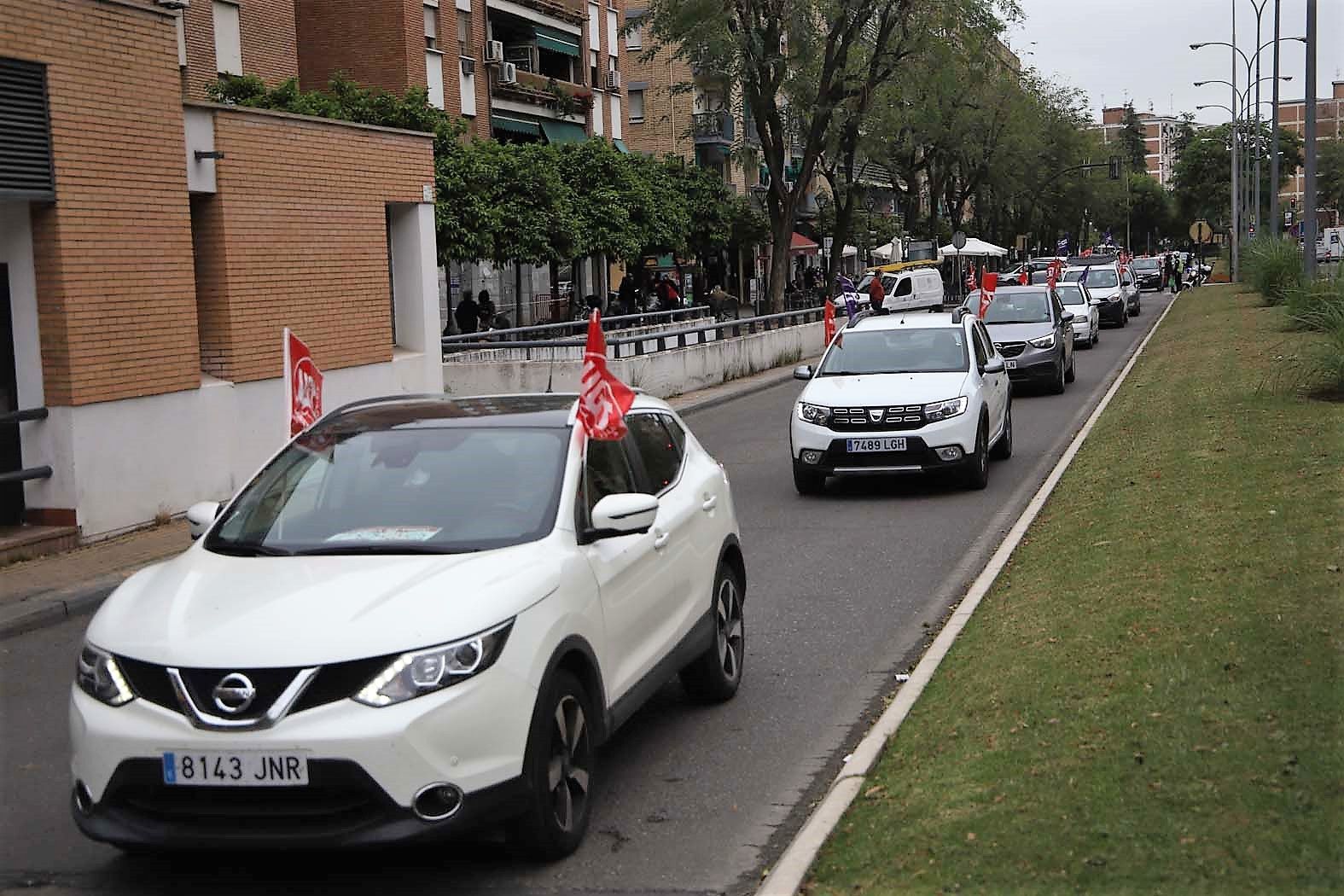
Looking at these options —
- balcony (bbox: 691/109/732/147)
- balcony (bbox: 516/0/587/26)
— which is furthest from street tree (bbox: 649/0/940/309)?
balcony (bbox: 691/109/732/147)

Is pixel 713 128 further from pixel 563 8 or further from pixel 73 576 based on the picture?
Result: pixel 73 576

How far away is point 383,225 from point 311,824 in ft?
47.9

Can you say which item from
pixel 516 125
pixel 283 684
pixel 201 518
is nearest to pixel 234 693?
pixel 283 684

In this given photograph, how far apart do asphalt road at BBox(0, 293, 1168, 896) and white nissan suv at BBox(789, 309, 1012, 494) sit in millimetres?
738

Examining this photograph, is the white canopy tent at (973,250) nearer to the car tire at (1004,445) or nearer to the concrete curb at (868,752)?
the car tire at (1004,445)

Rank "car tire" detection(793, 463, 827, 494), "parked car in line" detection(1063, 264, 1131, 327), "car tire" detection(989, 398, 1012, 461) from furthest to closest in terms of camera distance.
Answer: "parked car in line" detection(1063, 264, 1131, 327) < "car tire" detection(989, 398, 1012, 461) < "car tire" detection(793, 463, 827, 494)

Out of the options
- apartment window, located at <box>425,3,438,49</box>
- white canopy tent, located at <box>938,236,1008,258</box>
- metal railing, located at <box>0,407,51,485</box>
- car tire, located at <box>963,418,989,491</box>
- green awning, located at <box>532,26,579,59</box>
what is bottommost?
car tire, located at <box>963,418,989,491</box>

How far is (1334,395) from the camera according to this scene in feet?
52.9

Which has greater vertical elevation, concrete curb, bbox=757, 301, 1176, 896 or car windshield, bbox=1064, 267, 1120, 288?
car windshield, bbox=1064, 267, 1120, 288

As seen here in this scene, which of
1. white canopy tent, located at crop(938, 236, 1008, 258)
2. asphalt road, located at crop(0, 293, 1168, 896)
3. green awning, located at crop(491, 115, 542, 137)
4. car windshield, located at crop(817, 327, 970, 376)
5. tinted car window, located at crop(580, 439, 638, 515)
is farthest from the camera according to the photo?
white canopy tent, located at crop(938, 236, 1008, 258)

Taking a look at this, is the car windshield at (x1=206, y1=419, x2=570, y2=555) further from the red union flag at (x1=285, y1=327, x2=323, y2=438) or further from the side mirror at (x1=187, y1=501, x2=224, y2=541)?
the red union flag at (x1=285, y1=327, x2=323, y2=438)

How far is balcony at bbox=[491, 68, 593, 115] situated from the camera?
1802 inches

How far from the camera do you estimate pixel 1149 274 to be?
222 ft

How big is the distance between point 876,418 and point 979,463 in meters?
1.10
